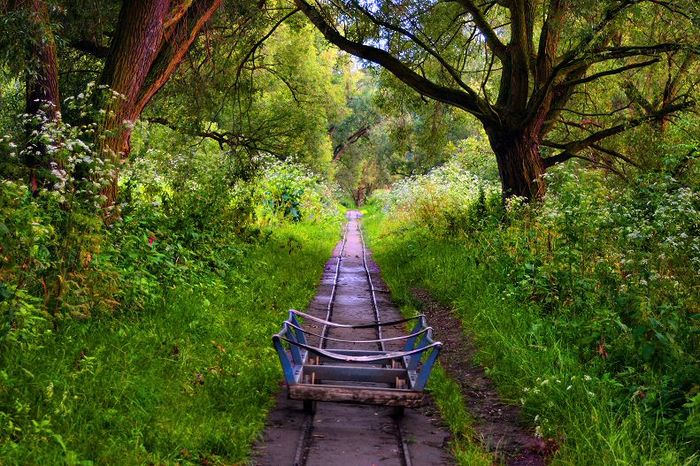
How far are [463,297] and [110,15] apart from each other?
917 cm

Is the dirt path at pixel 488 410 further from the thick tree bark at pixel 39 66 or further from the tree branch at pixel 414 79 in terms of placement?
the tree branch at pixel 414 79

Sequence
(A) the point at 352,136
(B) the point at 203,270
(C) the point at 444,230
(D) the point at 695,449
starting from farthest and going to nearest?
1. (A) the point at 352,136
2. (C) the point at 444,230
3. (B) the point at 203,270
4. (D) the point at 695,449

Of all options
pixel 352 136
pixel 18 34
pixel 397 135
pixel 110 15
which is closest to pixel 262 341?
pixel 18 34

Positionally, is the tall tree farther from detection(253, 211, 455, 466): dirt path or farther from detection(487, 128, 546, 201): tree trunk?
detection(487, 128, 546, 201): tree trunk

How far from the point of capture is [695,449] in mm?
4887

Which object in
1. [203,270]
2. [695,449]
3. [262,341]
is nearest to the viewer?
[695,449]

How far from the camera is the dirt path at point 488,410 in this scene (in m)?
5.72

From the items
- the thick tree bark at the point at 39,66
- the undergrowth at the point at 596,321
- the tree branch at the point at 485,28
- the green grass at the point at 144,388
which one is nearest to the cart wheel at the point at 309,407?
the green grass at the point at 144,388

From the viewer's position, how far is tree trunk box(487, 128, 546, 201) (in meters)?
15.4

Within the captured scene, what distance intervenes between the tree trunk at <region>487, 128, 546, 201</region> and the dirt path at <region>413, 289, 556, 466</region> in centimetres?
623

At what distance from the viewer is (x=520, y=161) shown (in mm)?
15430

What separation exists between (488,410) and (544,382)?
40.8 inches

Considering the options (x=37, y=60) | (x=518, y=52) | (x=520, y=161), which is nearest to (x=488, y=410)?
(x=37, y=60)

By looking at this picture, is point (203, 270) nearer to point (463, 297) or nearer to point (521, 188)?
point (463, 297)
